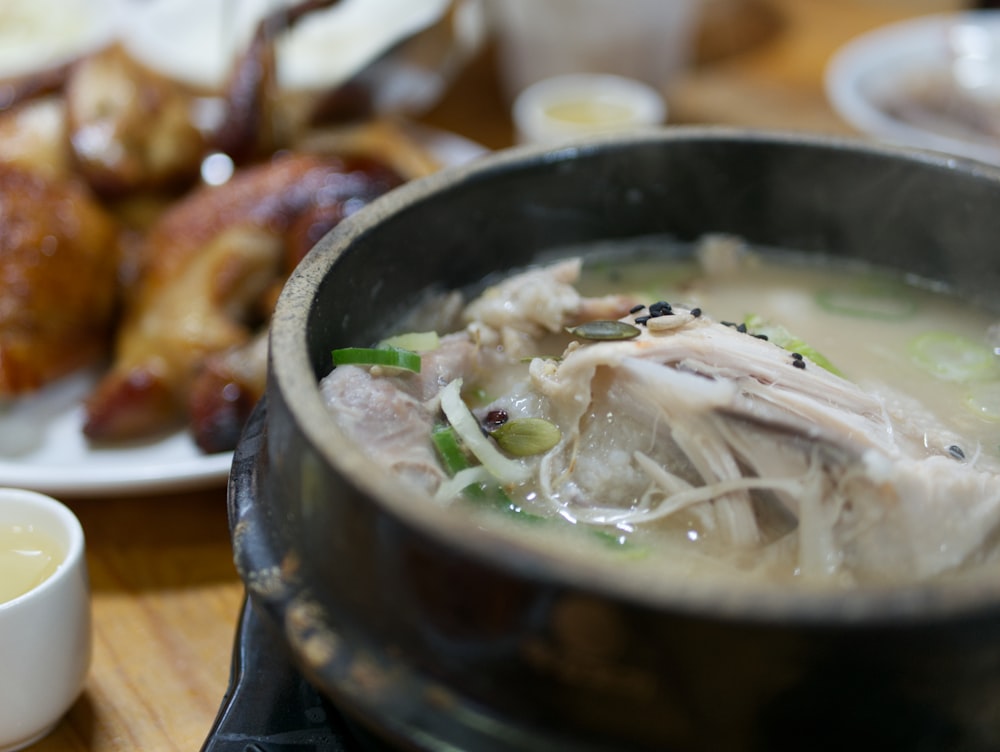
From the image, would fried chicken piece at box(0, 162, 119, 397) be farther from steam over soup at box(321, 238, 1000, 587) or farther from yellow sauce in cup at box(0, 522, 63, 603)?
steam over soup at box(321, 238, 1000, 587)

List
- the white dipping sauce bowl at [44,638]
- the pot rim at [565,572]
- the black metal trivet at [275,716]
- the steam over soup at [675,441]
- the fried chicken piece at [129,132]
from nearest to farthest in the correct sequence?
the pot rim at [565,572] < the steam over soup at [675,441] < the black metal trivet at [275,716] < the white dipping sauce bowl at [44,638] < the fried chicken piece at [129,132]

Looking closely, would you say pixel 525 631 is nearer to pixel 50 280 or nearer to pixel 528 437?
pixel 528 437

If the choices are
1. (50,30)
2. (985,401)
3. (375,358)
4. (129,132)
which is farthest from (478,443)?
(50,30)

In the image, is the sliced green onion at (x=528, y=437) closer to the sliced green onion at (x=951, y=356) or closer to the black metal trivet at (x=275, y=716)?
the black metal trivet at (x=275, y=716)

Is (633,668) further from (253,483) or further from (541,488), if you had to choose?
(253,483)

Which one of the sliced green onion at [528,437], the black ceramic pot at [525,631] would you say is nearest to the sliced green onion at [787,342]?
the sliced green onion at [528,437]

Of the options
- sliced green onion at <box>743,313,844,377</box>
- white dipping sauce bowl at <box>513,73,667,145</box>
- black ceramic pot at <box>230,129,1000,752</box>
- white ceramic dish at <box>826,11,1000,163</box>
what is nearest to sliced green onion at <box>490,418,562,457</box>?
black ceramic pot at <box>230,129,1000,752</box>

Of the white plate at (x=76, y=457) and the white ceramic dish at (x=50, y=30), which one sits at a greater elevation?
the white ceramic dish at (x=50, y=30)
